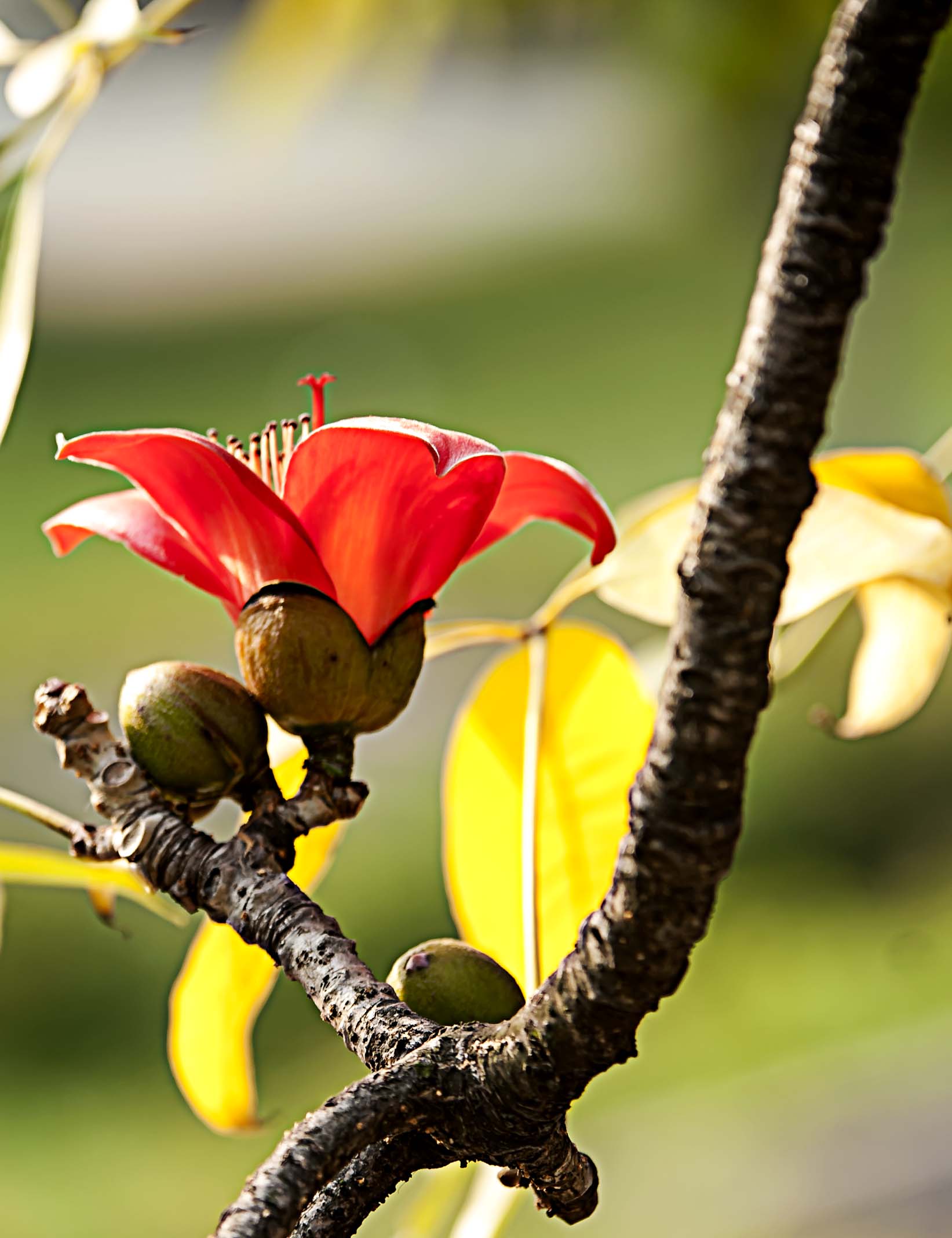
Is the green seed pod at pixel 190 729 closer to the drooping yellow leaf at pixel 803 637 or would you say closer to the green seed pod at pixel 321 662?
the green seed pod at pixel 321 662

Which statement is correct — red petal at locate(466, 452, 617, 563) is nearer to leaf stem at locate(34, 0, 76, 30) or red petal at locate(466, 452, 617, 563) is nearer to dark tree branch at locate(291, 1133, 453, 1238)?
dark tree branch at locate(291, 1133, 453, 1238)

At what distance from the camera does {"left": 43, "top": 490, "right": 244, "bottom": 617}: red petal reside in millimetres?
213

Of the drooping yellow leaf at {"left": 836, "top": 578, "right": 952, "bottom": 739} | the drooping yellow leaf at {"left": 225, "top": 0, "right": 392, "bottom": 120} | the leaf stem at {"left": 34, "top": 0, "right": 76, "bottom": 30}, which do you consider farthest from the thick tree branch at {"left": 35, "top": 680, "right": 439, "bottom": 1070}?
the drooping yellow leaf at {"left": 225, "top": 0, "right": 392, "bottom": 120}

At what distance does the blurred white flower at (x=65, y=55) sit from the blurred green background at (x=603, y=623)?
226mm

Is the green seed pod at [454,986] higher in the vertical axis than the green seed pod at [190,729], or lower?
lower

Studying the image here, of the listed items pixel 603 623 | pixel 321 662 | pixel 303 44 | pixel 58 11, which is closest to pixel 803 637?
pixel 321 662

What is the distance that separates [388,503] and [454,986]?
76mm

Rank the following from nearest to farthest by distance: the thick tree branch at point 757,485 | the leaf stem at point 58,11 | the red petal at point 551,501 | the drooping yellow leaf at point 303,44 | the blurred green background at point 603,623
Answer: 1. the thick tree branch at point 757,485
2. the red petal at point 551,501
3. the leaf stem at point 58,11
4. the drooping yellow leaf at point 303,44
5. the blurred green background at point 603,623

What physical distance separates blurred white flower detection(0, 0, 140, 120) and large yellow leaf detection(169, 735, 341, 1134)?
166 millimetres

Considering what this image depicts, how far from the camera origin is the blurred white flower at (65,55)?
10.9 inches

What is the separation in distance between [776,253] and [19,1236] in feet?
4.65

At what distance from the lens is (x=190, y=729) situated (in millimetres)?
203

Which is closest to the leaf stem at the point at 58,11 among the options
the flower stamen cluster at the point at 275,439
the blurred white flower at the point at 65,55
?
the blurred white flower at the point at 65,55

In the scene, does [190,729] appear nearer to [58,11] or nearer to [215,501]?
[215,501]
